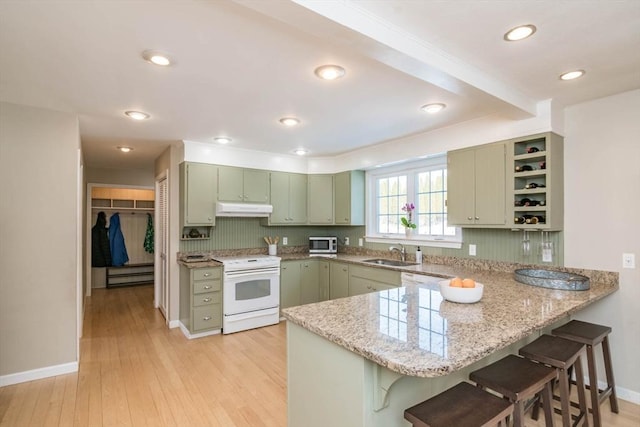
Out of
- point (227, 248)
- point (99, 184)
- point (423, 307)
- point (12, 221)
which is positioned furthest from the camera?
point (99, 184)

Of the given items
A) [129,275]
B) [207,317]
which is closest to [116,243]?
[129,275]

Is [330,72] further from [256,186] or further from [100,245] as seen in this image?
[100,245]

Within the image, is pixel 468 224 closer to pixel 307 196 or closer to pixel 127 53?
pixel 307 196

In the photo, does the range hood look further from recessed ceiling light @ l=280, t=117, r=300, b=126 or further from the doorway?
the doorway

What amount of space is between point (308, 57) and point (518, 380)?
206 centimetres

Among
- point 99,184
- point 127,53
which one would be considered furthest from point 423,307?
point 99,184

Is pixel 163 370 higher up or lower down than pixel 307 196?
lower down

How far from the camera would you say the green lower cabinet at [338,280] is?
435cm

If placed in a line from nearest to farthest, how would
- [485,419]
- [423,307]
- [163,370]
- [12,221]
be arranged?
[485,419]
[423,307]
[12,221]
[163,370]

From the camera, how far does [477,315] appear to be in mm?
1688

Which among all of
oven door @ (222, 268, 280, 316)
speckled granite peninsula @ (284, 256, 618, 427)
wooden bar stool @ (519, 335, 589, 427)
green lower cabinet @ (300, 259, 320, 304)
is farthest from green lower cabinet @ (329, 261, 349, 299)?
wooden bar stool @ (519, 335, 589, 427)

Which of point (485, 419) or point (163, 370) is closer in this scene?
point (485, 419)

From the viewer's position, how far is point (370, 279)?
3939 millimetres

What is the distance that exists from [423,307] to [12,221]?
336cm
